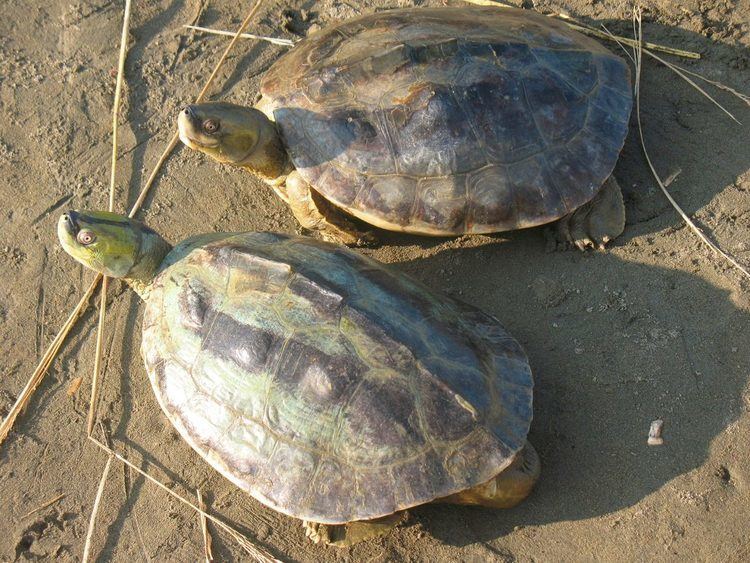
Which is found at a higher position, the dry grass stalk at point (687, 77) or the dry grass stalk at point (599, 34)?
the dry grass stalk at point (599, 34)

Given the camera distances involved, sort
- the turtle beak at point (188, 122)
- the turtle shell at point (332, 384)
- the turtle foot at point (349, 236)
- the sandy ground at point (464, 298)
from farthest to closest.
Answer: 1. the turtle foot at point (349, 236)
2. the turtle beak at point (188, 122)
3. the sandy ground at point (464, 298)
4. the turtle shell at point (332, 384)

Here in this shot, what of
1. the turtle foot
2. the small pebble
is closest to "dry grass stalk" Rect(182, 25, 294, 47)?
the turtle foot

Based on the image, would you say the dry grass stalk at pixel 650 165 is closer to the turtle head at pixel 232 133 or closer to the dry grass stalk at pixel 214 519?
the turtle head at pixel 232 133

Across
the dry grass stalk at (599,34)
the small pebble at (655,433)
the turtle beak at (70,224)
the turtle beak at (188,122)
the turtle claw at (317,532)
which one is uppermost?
the turtle beak at (188,122)

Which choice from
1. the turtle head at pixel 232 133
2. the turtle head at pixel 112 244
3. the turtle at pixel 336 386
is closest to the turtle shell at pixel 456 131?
the turtle head at pixel 232 133

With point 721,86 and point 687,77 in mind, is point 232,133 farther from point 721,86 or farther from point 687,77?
point 721,86

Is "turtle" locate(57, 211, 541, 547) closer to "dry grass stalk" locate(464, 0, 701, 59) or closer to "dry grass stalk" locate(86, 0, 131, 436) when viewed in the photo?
"dry grass stalk" locate(86, 0, 131, 436)

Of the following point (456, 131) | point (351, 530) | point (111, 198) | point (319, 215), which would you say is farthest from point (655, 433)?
point (111, 198)
